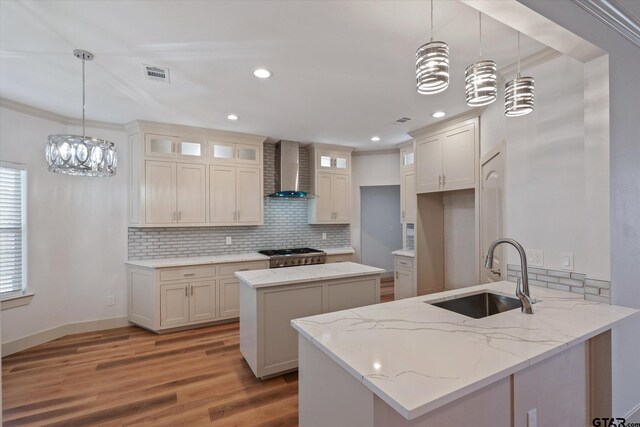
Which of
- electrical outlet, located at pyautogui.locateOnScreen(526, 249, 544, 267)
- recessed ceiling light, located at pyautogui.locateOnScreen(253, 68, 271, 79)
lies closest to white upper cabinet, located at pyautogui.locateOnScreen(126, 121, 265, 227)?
recessed ceiling light, located at pyautogui.locateOnScreen(253, 68, 271, 79)

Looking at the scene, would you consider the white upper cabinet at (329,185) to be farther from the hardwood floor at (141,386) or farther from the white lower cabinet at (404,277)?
the hardwood floor at (141,386)

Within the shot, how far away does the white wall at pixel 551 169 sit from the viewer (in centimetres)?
204

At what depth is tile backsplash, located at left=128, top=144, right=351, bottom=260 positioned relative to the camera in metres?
4.22

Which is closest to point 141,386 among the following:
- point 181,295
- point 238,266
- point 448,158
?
point 181,295

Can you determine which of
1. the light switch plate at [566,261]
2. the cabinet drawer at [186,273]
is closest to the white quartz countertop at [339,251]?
the cabinet drawer at [186,273]

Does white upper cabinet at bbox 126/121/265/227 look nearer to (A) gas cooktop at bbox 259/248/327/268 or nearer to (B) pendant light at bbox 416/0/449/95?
(A) gas cooktop at bbox 259/248/327/268

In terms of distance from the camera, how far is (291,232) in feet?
17.3

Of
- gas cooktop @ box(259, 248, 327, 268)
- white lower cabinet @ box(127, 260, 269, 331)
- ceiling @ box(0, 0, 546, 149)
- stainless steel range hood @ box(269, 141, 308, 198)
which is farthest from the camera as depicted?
stainless steel range hood @ box(269, 141, 308, 198)

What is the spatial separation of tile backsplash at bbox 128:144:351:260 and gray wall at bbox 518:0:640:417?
13.2ft

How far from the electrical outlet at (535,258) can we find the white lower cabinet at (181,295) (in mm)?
3301

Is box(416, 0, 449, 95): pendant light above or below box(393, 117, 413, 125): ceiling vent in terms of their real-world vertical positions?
below

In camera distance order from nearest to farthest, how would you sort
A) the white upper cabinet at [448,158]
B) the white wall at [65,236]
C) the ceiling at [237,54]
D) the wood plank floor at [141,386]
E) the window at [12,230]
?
the ceiling at [237,54] < the wood plank floor at [141,386] < the window at [12,230] < the white wall at [65,236] < the white upper cabinet at [448,158]

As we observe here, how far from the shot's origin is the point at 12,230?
3285 millimetres

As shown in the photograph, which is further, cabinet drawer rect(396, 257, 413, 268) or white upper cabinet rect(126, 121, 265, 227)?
cabinet drawer rect(396, 257, 413, 268)
